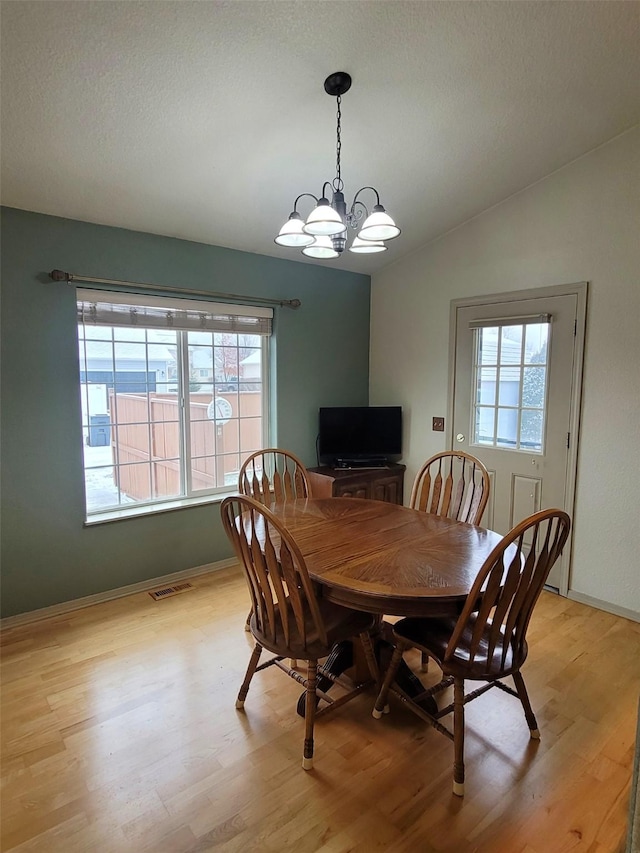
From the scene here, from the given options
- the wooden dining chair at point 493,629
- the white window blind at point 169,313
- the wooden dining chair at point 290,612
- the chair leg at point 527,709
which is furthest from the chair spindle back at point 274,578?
the white window blind at point 169,313

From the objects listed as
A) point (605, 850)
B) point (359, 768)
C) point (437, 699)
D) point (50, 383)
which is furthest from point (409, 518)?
point (50, 383)

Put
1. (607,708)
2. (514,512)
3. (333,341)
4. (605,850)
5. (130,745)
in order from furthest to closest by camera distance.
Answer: (333,341) < (514,512) < (607,708) < (130,745) < (605,850)

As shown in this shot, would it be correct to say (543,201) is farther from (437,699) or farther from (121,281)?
(437,699)

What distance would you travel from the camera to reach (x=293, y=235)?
2008 millimetres

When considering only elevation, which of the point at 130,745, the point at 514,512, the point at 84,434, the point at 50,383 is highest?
the point at 50,383

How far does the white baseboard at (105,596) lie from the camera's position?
2773 mm

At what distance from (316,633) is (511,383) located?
2368mm

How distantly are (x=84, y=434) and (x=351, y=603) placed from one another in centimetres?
215

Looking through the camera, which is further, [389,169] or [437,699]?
[389,169]

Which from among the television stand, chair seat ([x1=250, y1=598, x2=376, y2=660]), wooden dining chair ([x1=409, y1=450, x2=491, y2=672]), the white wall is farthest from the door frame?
chair seat ([x1=250, y1=598, x2=376, y2=660])

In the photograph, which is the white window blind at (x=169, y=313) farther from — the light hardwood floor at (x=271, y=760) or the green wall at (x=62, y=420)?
the light hardwood floor at (x=271, y=760)

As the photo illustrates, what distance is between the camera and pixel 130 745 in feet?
6.21

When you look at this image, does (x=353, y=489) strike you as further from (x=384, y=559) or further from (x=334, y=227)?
(x=334, y=227)

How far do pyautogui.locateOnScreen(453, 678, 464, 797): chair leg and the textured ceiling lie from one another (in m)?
2.48
